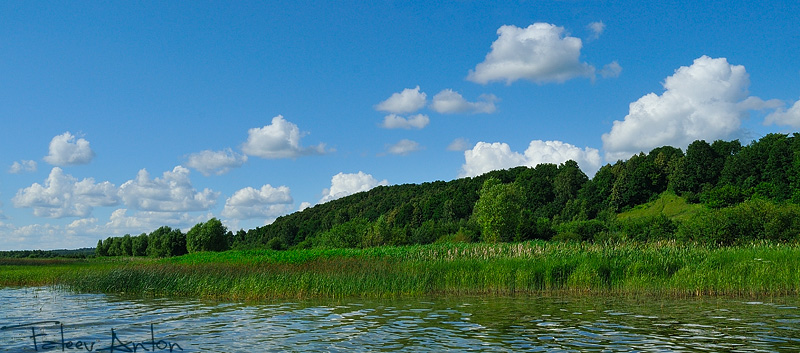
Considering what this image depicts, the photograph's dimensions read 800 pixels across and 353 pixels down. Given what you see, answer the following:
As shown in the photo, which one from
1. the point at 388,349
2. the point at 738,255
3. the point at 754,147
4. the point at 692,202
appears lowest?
the point at 388,349

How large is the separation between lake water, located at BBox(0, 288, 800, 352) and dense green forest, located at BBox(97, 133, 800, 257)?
48632 mm

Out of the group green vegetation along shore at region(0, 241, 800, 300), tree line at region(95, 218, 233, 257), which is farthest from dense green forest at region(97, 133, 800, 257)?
green vegetation along shore at region(0, 241, 800, 300)

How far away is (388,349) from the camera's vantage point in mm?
12344

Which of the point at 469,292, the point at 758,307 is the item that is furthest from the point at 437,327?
the point at 758,307

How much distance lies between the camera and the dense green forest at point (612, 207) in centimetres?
6800

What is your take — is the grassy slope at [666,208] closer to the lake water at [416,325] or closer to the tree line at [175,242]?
the tree line at [175,242]

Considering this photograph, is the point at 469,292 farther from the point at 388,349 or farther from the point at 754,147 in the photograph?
the point at 754,147

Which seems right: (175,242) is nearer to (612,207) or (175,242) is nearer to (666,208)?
(612,207)

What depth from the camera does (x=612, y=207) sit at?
396ft

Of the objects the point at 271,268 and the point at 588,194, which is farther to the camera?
the point at 588,194

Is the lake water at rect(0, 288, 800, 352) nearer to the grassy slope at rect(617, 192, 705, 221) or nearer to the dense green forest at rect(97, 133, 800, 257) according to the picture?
the dense green forest at rect(97, 133, 800, 257)

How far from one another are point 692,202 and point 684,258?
95.9 meters

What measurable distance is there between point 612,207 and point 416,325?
113692mm

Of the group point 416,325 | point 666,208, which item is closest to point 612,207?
point 666,208
